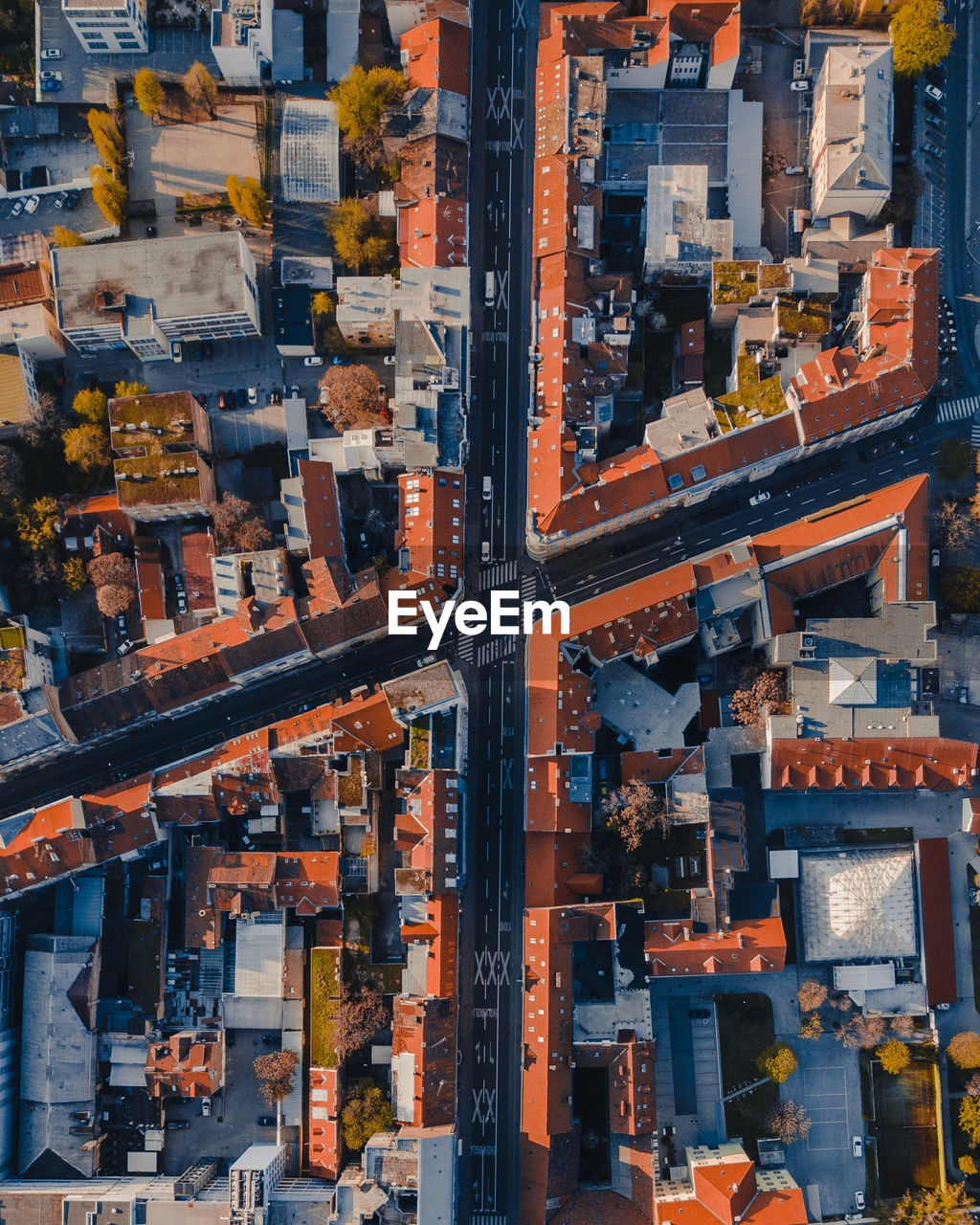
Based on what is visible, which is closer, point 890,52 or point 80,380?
point 890,52

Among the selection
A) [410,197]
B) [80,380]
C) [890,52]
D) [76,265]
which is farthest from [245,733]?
[890,52]

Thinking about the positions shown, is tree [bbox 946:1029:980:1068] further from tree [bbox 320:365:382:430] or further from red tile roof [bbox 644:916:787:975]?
tree [bbox 320:365:382:430]

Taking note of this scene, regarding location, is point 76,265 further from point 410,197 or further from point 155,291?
point 410,197

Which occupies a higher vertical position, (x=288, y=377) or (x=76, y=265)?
(x=76, y=265)

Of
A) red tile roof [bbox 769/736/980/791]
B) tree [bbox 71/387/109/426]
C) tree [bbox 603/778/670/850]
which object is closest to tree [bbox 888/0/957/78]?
red tile roof [bbox 769/736/980/791]

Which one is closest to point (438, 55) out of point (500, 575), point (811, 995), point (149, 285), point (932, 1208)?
point (149, 285)

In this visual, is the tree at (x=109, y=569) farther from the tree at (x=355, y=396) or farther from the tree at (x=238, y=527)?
the tree at (x=355, y=396)

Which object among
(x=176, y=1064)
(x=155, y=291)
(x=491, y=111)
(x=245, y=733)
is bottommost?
(x=176, y=1064)
